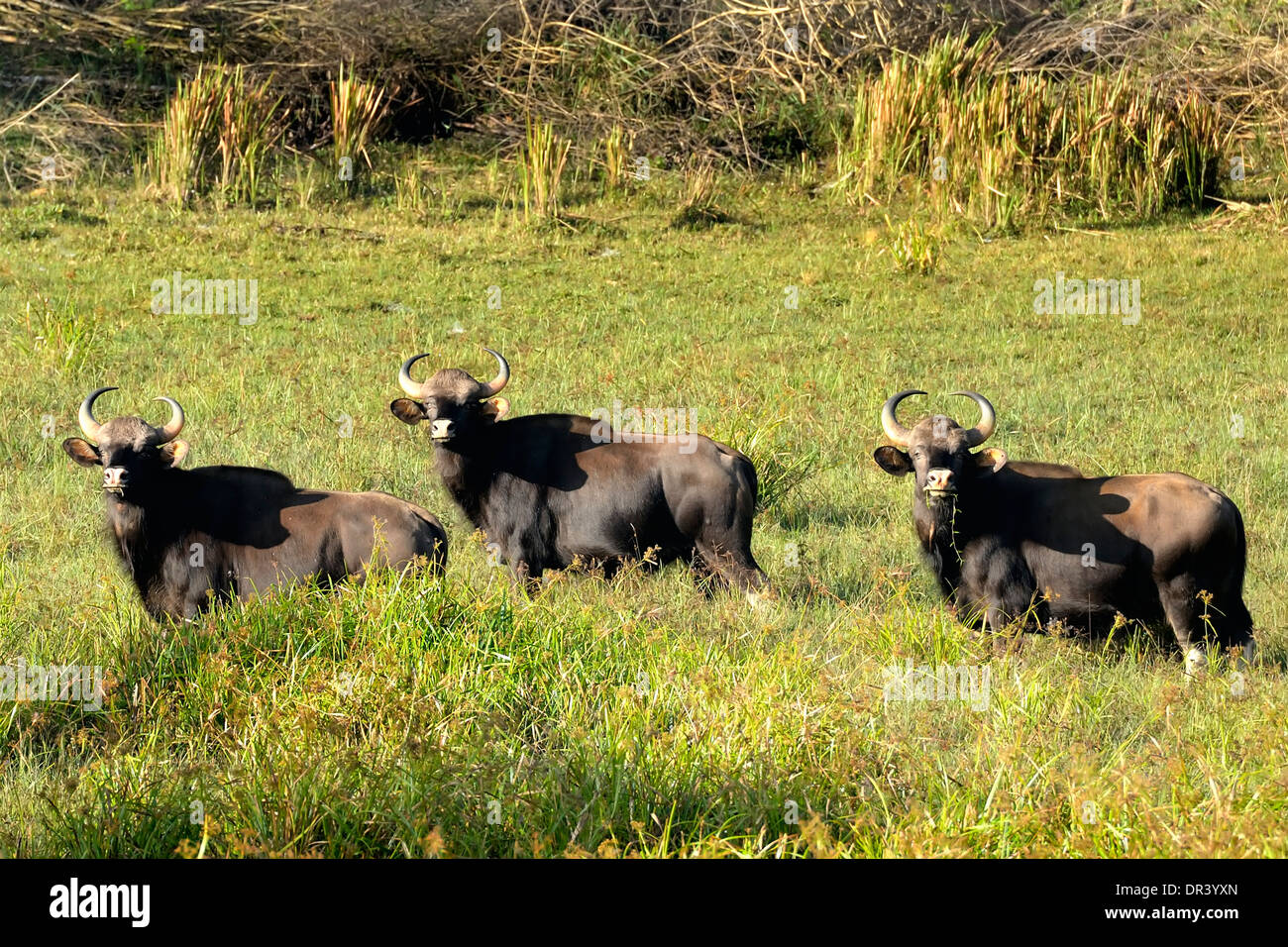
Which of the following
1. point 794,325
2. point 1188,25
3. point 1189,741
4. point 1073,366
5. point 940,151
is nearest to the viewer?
point 1189,741

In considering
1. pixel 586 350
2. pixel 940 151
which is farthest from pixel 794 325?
pixel 940 151

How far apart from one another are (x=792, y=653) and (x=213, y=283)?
38.4ft

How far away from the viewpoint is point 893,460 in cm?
764

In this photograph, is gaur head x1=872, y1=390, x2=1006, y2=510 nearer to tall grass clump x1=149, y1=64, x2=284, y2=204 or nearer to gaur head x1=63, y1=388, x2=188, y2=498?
gaur head x1=63, y1=388, x2=188, y2=498

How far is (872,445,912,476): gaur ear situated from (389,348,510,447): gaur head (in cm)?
209

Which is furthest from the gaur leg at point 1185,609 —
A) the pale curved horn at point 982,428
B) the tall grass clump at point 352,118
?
the tall grass clump at point 352,118

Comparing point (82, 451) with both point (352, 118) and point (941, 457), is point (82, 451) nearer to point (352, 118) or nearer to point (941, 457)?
point (941, 457)

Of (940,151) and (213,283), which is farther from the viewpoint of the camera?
(940,151)

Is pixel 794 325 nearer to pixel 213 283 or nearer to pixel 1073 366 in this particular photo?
pixel 1073 366

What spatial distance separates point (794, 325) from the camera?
52.1ft

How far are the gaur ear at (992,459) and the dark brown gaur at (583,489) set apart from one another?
4.29 ft

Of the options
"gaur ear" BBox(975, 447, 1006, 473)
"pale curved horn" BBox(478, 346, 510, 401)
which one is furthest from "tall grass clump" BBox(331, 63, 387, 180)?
"gaur ear" BBox(975, 447, 1006, 473)

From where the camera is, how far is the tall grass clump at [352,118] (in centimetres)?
2028

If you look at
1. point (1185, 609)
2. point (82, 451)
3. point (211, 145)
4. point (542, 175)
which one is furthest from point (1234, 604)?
point (211, 145)
